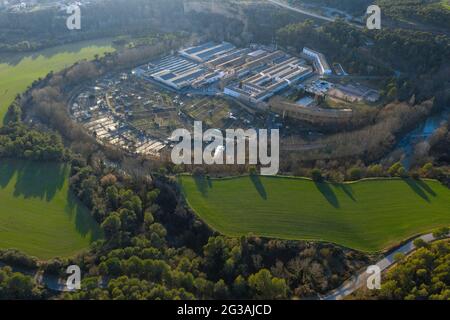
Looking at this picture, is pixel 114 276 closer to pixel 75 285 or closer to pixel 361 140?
pixel 75 285

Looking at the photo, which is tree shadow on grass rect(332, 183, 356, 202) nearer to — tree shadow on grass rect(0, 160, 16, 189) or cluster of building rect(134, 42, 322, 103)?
cluster of building rect(134, 42, 322, 103)

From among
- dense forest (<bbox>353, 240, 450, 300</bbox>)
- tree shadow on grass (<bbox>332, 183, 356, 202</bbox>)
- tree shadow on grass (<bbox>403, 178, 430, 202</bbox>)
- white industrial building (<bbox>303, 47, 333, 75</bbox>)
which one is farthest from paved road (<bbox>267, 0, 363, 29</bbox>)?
dense forest (<bbox>353, 240, 450, 300</bbox>)

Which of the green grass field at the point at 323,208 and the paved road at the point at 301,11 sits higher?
the paved road at the point at 301,11

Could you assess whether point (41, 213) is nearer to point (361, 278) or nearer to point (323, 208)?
point (323, 208)

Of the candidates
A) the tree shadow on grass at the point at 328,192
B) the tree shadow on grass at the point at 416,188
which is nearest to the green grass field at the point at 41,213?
the tree shadow on grass at the point at 328,192

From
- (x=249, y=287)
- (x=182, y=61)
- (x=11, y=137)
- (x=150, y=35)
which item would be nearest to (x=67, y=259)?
(x=249, y=287)

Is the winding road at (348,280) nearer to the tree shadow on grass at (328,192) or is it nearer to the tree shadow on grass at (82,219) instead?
the tree shadow on grass at (82,219)

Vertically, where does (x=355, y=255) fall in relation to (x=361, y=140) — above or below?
below
